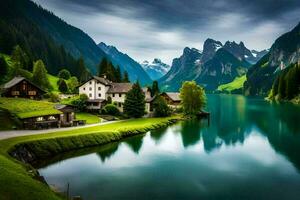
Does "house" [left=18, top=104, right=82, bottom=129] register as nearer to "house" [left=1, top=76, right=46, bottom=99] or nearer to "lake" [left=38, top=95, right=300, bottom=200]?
"lake" [left=38, top=95, right=300, bottom=200]

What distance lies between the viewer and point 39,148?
158 ft

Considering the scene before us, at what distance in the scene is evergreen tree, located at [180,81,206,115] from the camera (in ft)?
361

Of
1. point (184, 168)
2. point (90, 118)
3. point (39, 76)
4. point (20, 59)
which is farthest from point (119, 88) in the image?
point (184, 168)

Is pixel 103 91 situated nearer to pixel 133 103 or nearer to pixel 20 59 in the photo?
pixel 133 103

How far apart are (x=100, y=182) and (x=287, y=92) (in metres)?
182

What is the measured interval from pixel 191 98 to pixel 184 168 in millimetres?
67042

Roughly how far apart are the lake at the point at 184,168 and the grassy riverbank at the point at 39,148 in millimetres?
2419

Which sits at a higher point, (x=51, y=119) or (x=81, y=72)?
(x=81, y=72)

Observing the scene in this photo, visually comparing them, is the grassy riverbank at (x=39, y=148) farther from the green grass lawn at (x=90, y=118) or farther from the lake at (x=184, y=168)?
the green grass lawn at (x=90, y=118)

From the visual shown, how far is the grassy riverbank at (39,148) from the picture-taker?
23753 mm

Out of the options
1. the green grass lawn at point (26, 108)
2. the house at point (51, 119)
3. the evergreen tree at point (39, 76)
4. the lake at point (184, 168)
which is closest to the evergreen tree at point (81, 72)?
the evergreen tree at point (39, 76)

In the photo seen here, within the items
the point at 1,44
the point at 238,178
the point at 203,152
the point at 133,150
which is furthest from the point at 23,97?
the point at 1,44

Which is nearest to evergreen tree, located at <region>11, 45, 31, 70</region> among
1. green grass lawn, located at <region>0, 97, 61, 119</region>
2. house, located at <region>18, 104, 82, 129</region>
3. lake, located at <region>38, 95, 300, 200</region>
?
green grass lawn, located at <region>0, 97, 61, 119</region>

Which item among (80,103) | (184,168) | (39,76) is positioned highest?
(39,76)
